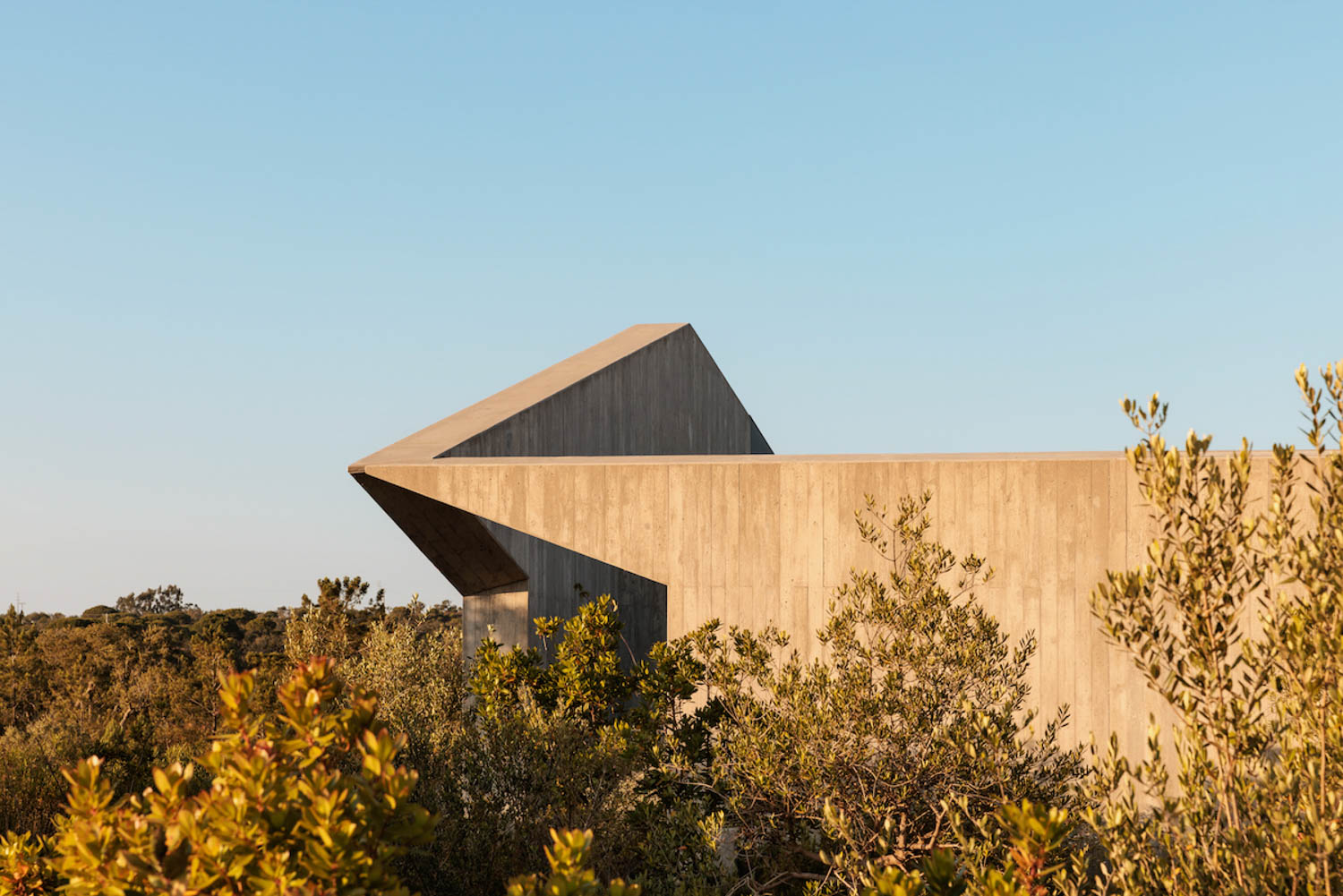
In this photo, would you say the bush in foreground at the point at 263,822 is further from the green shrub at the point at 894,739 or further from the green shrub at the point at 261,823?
Answer: the green shrub at the point at 894,739

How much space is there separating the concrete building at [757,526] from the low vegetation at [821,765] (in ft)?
1.66

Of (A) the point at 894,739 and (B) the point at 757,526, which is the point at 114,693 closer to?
(B) the point at 757,526

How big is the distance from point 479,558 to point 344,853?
529 inches

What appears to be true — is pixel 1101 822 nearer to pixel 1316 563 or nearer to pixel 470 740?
pixel 1316 563

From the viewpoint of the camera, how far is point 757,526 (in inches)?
493

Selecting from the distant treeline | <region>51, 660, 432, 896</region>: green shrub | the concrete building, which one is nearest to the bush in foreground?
<region>51, 660, 432, 896</region>: green shrub

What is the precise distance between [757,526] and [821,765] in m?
5.77

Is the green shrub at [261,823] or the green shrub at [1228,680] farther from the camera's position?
the green shrub at [1228,680]

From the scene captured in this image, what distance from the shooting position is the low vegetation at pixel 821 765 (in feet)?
11.6

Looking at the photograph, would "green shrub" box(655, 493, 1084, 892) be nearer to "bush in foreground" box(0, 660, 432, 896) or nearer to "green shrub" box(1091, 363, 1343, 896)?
"green shrub" box(1091, 363, 1343, 896)

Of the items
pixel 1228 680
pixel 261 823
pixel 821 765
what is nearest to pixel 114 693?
pixel 821 765

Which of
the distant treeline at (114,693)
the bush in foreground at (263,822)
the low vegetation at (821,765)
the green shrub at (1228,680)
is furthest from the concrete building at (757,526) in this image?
the bush in foreground at (263,822)

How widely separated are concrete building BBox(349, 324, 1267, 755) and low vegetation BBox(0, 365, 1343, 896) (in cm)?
51

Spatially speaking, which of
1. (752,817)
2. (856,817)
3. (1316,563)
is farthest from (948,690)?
(1316,563)
